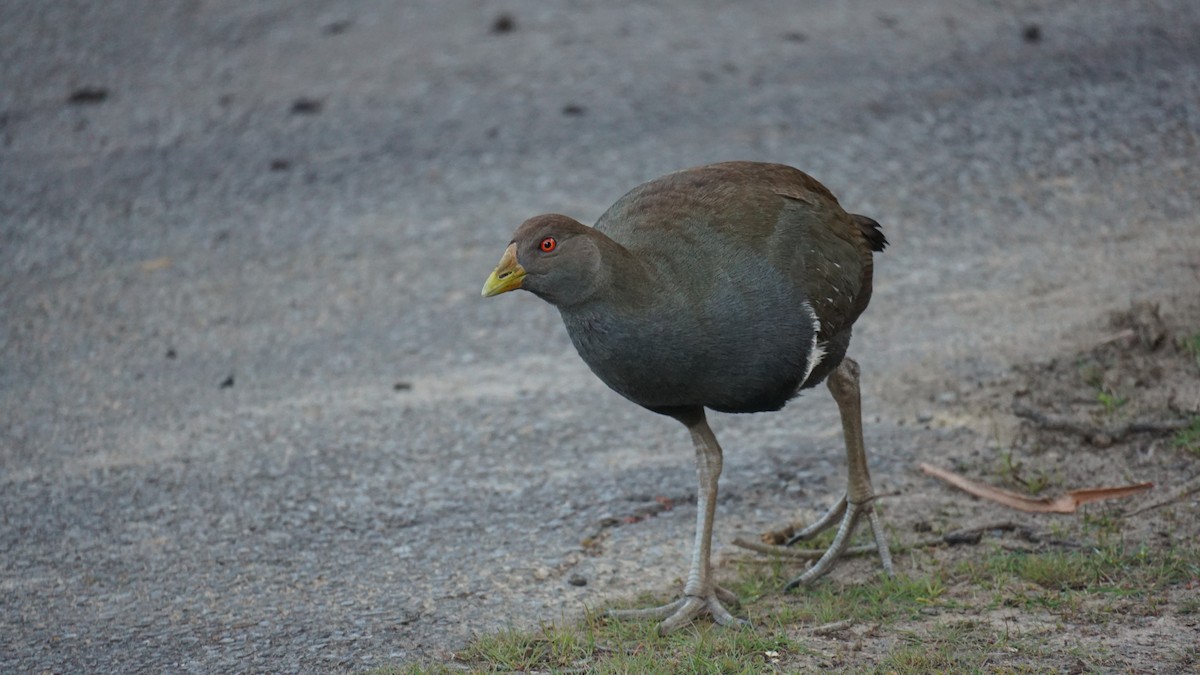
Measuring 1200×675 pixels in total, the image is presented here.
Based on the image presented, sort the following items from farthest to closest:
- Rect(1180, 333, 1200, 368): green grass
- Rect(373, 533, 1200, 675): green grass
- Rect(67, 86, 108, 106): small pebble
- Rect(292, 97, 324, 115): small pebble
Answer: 1. Rect(67, 86, 108, 106): small pebble
2. Rect(292, 97, 324, 115): small pebble
3. Rect(1180, 333, 1200, 368): green grass
4. Rect(373, 533, 1200, 675): green grass

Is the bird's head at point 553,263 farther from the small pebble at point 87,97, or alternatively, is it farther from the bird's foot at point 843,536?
the small pebble at point 87,97

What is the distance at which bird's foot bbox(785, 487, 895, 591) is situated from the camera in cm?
497

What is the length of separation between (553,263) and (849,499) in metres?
1.69

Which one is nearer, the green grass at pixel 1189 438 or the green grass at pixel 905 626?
the green grass at pixel 905 626

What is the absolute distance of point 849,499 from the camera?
5168 millimetres

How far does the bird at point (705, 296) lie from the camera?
173 inches

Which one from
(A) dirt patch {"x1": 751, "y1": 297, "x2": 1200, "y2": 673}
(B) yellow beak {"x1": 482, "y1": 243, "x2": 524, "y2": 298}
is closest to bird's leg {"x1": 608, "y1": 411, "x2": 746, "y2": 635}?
(A) dirt patch {"x1": 751, "y1": 297, "x2": 1200, "y2": 673}

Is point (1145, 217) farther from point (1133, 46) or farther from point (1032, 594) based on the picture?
point (1032, 594)

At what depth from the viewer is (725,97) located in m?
10.2

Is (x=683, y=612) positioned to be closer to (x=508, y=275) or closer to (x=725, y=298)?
(x=725, y=298)

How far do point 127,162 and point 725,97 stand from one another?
4.81m

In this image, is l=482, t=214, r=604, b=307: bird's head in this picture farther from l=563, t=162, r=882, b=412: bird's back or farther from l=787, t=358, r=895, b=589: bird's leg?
l=787, t=358, r=895, b=589: bird's leg

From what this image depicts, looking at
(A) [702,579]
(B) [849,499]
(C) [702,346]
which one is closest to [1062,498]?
(B) [849,499]

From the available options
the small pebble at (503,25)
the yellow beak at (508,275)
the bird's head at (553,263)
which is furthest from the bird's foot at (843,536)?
the small pebble at (503,25)
